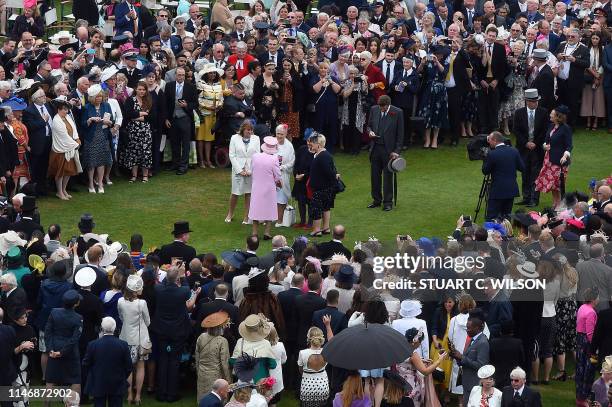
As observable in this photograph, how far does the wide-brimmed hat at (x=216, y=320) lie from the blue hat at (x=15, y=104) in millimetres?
6688

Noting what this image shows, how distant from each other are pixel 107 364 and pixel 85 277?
1.30 meters

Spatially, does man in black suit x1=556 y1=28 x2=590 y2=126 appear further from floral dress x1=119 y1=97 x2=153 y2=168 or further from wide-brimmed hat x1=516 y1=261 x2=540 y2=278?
wide-brimmed hat x1=516 y1=261 x2=540 y2=278

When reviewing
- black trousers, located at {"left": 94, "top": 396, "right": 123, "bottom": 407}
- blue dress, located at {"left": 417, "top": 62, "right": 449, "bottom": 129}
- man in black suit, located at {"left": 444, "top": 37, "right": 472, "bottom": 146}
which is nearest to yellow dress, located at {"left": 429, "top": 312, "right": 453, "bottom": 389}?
black trousers, located at {"left": 94, "top": 396, "right": 123, "bottom": 407}

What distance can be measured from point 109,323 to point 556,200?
29.0 feet

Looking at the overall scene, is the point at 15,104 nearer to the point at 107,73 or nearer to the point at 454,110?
the point at 107,73

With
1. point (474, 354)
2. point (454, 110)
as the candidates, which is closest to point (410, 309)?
point (474, 354)

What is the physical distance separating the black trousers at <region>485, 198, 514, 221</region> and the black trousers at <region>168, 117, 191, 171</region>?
206 inches

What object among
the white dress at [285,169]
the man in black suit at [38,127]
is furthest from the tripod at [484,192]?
the man in black suit at [38,127]

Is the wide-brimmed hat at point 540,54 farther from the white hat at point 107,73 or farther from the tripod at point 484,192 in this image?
the white hat at point 107,73

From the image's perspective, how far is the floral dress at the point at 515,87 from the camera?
24.7m

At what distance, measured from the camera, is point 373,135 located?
21188mm

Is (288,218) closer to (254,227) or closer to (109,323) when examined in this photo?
(254,227)

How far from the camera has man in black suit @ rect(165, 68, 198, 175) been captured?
22.5 m

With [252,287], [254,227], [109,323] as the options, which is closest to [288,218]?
[254,227]
